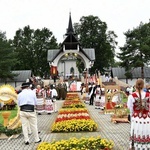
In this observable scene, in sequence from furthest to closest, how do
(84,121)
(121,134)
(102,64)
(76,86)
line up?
(102,64)
(76,86)
(84,121)
(121,134)

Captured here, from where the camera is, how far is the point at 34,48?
266ft

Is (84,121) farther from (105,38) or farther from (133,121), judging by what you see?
(105,38)

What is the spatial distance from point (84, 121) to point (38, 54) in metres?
67.8

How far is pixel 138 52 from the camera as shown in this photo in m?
57.6

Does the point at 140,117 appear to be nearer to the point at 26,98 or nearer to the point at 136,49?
the point at 26,98

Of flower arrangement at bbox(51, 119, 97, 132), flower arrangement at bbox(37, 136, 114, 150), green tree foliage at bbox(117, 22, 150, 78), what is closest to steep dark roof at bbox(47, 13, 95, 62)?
green tree foliage at bbox(117, 22, 150, 78)

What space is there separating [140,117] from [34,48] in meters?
73.7

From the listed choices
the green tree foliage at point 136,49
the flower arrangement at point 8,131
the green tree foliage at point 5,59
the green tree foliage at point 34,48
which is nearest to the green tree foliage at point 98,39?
the green tree foliage at point 34,48

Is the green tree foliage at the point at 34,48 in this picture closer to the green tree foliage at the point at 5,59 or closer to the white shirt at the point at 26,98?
the green tree foliage at the point at 5,59

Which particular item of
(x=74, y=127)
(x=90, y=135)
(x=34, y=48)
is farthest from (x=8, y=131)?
(x=34, y=48)

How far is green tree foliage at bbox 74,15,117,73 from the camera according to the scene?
75.3 meters

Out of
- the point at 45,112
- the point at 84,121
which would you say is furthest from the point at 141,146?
the point at 45,112

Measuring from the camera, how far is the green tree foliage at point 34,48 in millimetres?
79875

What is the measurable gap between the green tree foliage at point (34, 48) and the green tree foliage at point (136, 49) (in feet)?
83.4
